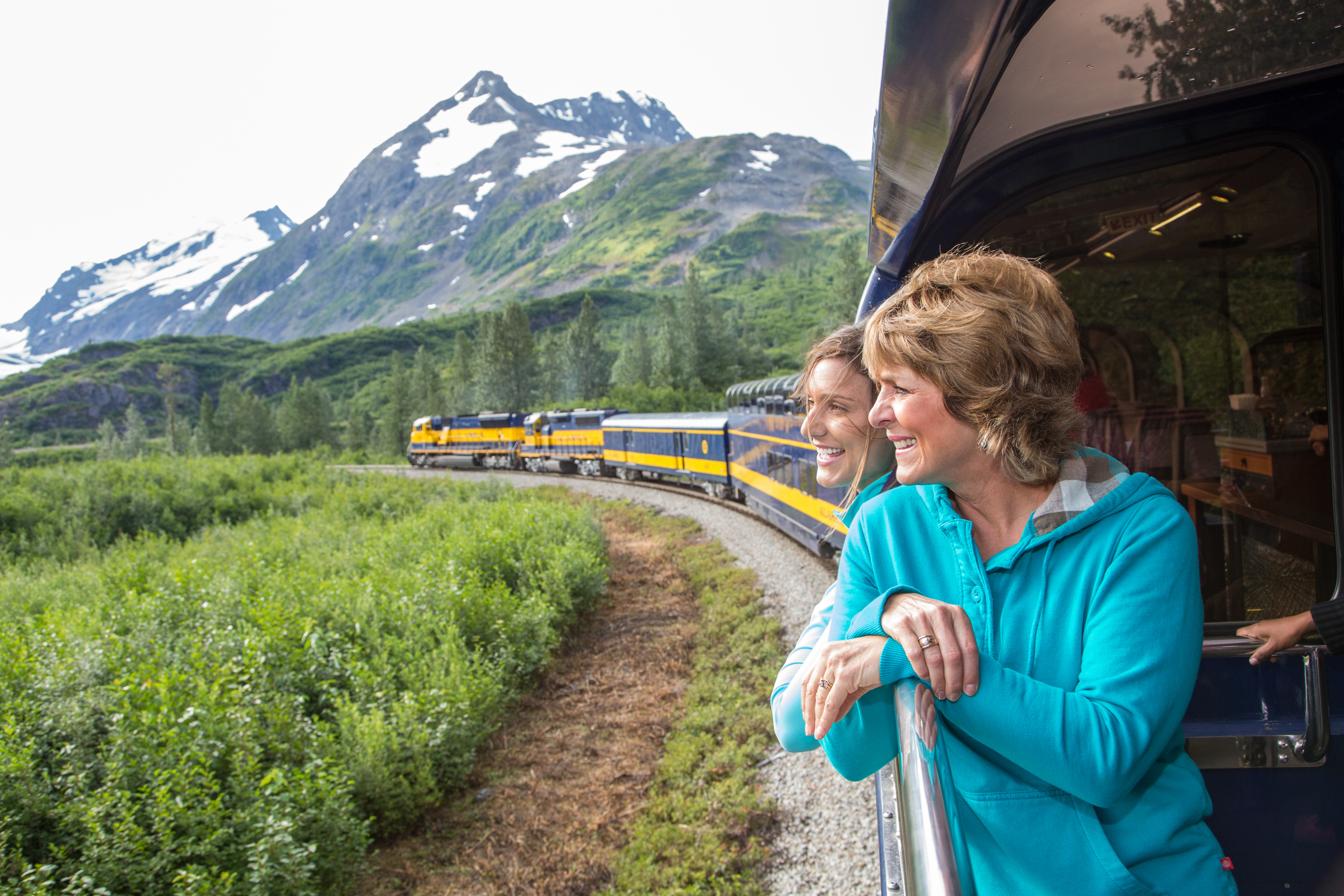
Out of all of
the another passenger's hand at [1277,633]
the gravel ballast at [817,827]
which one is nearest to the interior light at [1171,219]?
the another passenger's hand at [1277,633]

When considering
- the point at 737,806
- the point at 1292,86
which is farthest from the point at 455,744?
the point at 1292,86

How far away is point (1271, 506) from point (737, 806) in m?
3.98

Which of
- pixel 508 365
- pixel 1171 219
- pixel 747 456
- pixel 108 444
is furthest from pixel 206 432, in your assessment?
pixel 1171 219

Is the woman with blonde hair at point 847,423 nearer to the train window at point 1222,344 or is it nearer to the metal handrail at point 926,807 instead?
the metal handrail at point 926,807

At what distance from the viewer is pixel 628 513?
2016 centimetres

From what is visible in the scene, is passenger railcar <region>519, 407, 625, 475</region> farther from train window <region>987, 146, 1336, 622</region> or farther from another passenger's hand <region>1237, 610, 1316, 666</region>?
another passenger's hand <region>1237, 610, 1316, 666</region>

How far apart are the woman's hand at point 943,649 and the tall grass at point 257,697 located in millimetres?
4506

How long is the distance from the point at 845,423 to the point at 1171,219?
3366 mm

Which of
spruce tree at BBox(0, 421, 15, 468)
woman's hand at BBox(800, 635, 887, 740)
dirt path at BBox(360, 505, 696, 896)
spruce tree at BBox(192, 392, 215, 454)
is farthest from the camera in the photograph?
spruce tree at BBox(192, 392, 215, 454)

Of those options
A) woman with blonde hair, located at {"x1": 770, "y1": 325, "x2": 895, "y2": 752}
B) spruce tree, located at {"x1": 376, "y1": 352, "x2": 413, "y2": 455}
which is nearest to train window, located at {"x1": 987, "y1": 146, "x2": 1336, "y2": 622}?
woman with blonde hair, located at {"x1": 770, "y1": 325, "x2": 895, "y2": 752}

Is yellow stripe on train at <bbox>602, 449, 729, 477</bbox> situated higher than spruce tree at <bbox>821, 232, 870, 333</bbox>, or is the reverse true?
spruce tree at <bbox>821, 232, 870, 333</bbox>

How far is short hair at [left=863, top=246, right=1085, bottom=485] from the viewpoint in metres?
1.45

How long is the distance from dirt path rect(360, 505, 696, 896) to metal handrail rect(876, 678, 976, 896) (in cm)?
448

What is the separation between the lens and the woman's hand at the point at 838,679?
1.35m
